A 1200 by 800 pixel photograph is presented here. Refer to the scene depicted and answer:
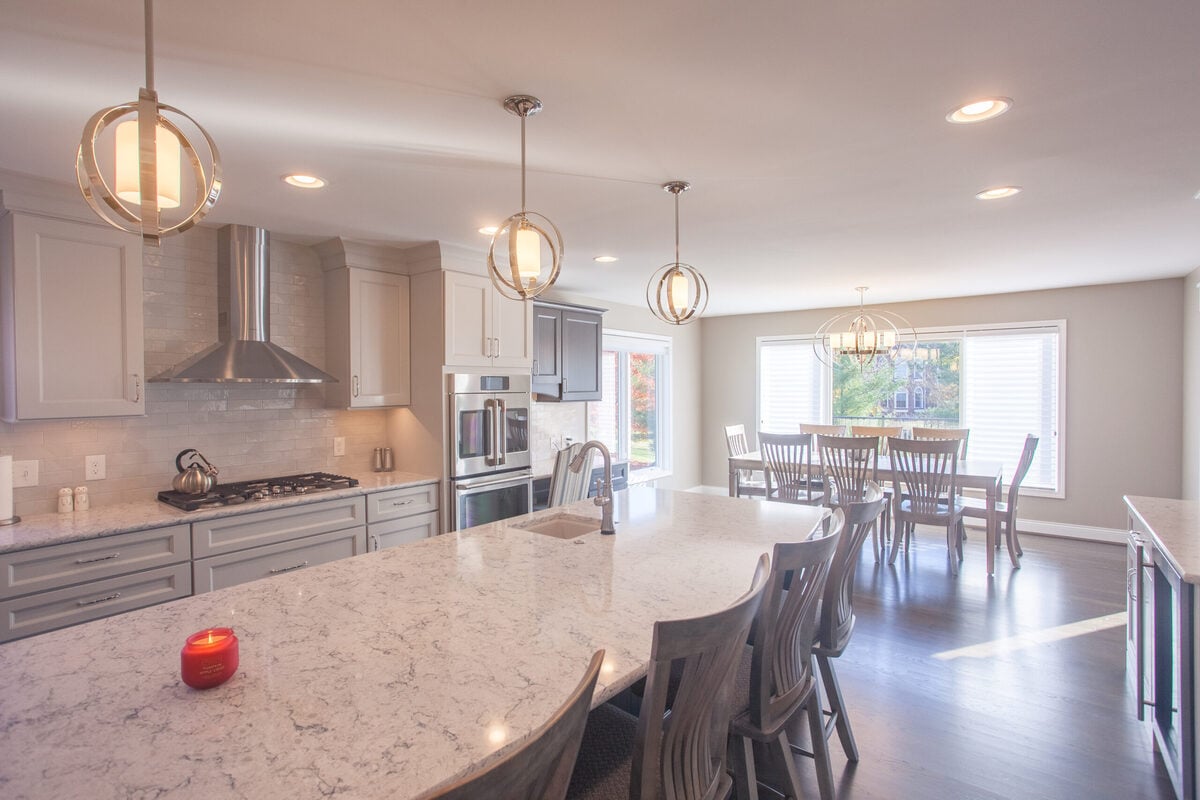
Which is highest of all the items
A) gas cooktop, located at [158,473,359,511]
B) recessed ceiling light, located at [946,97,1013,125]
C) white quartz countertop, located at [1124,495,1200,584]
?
recessed ceiling light, located at [946,97,1013,125]

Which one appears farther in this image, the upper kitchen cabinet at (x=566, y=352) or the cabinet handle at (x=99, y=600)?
the upper kitchen cabinet at (x=566, y=352)

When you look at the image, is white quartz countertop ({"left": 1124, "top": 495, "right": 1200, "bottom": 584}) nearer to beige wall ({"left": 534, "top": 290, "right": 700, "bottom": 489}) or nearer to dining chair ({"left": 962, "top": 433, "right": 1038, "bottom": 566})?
dining chair ({"left": 962, "top": 433, "right": 1038, "bottom": 566})

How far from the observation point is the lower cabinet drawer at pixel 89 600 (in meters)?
2.31

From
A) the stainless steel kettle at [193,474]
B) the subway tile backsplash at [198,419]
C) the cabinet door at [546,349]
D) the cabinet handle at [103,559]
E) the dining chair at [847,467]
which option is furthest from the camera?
the cabinet door at [546,349]

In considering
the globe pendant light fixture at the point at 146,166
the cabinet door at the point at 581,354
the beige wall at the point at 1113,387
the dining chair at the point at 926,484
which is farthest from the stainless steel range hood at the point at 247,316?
the beige wall at the point at 1113,387

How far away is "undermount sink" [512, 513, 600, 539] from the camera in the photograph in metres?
2.53

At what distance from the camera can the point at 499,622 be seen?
1481mm

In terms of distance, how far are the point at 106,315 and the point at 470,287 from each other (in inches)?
75.0

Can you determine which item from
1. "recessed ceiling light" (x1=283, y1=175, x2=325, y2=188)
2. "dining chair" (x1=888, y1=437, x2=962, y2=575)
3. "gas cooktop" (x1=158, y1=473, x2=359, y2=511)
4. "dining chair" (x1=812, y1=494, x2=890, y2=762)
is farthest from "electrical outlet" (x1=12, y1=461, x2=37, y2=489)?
"dining chair" (x1=888, y1=437, x2=962, y2=575)

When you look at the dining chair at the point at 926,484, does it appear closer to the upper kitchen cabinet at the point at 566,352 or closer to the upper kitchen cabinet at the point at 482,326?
the upper kitchen cabinet at the point at 566,352

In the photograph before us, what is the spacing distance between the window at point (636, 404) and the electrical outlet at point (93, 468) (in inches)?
153

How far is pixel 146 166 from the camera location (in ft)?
3.45

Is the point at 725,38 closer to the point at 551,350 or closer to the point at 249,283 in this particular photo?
the point at 249,283

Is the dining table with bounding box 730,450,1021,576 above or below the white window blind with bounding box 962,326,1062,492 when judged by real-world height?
below
